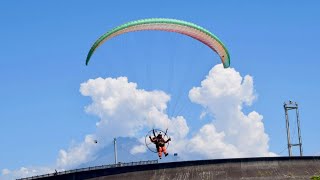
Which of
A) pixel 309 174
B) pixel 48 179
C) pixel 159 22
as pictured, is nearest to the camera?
pixel 159 22

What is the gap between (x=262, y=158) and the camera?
218 ft

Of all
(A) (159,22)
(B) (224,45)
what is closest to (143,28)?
(A) (159,22)

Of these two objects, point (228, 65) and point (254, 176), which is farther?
point (254, 176)

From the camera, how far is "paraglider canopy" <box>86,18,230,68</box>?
5228cm

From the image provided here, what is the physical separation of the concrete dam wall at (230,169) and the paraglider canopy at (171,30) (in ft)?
44.9

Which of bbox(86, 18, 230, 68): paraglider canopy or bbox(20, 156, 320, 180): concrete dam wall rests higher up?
bbox(86, 18, 230, 68): paraglider canopy

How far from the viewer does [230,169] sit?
65.3 metres

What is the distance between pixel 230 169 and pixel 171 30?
18.6 m

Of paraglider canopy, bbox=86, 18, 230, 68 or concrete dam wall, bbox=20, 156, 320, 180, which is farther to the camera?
concrete dam wall, bbox=20, 156, 320, 180

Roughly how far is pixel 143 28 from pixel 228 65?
31.5ft

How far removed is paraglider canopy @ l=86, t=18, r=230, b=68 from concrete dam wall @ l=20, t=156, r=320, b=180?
1369 centimetres

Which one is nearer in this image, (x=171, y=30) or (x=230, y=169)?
(x=171, y=30)

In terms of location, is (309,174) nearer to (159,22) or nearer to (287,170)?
(287,170)

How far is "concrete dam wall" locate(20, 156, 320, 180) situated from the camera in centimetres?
6488
